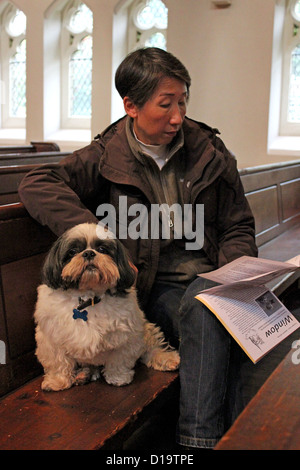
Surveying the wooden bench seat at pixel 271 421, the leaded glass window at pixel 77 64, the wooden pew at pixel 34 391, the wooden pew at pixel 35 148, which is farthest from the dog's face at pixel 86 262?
the leaded glass window at pixel 77 64

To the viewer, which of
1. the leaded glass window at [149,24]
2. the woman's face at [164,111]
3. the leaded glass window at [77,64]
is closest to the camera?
the woman's face at [164,111]

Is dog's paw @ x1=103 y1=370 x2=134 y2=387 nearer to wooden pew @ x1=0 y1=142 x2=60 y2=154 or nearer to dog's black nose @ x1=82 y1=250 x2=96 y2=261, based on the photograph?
dog's black nose @ x1=82 y1=250 x2=96 y2=261

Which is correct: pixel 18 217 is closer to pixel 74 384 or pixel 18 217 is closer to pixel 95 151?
pixel 95 151

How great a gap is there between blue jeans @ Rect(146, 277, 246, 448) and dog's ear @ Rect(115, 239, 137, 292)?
25cm

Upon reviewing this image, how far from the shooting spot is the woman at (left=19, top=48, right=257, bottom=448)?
7.58 feet

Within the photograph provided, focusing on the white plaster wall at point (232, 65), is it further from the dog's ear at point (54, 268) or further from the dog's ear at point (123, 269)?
the dog's ear at point (54, 268)

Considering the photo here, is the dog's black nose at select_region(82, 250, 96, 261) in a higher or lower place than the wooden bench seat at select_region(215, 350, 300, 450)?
higher

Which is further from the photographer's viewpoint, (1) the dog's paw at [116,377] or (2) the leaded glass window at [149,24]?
(2) the leaded glass window at [149,24]

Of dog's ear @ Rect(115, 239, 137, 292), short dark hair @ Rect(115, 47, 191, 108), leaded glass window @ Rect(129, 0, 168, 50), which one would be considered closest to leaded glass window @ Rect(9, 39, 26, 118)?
leaded glass window @ Rect(129, 0, 168, 50)

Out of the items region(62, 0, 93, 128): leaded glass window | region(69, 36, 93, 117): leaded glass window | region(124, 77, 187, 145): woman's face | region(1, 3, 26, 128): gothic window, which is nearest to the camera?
region(124, 77, 187, 145): woman's face

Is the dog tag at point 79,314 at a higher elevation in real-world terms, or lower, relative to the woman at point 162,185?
lower

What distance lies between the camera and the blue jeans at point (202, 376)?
76.0 inches

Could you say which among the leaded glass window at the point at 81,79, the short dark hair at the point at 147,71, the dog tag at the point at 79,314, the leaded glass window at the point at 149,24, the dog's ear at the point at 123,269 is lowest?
the dog tag at the point at 79,314

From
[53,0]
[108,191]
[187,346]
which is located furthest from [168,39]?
[187,346]
